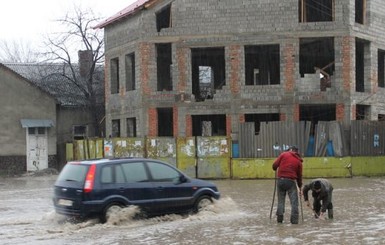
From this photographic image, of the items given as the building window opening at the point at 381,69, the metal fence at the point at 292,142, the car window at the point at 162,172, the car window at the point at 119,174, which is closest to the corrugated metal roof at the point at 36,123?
the metal fence at the point at 292,142

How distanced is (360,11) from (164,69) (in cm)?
1139

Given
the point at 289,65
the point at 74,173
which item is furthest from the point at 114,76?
the point at 74,173

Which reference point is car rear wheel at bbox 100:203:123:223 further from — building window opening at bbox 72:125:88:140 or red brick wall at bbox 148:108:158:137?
building window opening at bbox 72:125:88:140

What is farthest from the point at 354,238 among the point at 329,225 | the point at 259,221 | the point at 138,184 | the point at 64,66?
the point at 64,66

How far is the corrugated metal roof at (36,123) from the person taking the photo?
33.8m

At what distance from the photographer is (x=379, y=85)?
32.7 m

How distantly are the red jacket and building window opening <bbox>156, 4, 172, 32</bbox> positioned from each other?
62.7 feet

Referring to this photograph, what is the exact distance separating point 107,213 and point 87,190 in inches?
25.6

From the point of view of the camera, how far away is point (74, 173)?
11.8 metres

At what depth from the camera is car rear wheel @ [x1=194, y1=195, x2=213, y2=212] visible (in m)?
12.9

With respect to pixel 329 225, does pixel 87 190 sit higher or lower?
higher

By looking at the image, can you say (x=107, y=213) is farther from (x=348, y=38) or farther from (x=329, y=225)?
(x=348, y=38)

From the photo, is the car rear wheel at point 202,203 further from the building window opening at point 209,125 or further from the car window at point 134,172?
the building window opening at point 209,125

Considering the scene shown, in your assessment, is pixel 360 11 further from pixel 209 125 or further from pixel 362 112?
pixel 209 125
